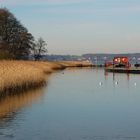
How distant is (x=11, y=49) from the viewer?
82.7 m

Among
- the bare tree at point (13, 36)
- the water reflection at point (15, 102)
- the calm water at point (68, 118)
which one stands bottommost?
the calm water at point (68, 118)

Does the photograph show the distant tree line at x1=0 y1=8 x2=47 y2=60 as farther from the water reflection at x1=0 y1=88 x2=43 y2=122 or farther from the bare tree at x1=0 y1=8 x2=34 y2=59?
the water reflection at x1=0 y1=88 x2=43 y2=122

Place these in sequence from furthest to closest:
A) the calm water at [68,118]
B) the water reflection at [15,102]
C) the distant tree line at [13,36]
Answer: the distant tree line at [13,36] < the water reflection at [15,102] < the calm water at [68,118]

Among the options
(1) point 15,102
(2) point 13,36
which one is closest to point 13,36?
(2) point 13,36

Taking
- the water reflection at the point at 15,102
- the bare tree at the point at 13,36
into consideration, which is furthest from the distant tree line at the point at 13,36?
the water reflection at the point at 15,102

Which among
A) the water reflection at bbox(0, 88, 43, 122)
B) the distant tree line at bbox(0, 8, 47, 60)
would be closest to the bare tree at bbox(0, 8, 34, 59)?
the distant tree line at bbox(0, 8, 47, 60)

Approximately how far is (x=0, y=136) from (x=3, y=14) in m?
64.7

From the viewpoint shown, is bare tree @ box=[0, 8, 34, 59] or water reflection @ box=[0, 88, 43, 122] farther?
bare tree @ box=[0, 8, 34, 59]

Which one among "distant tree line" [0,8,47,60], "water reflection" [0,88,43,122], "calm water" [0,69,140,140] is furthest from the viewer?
"distant tree line" [0,8,47,60]

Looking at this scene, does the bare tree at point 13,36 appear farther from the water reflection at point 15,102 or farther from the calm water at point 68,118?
the calm water at point 68,118

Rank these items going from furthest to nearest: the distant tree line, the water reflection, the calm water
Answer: the distant tree line → the water reflection → the calm water

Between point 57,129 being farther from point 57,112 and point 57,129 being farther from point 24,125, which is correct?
point 57,112

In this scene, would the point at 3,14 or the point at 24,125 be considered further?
the point at 3,14

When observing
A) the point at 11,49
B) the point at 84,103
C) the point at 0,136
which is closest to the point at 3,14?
the point at 11,49
